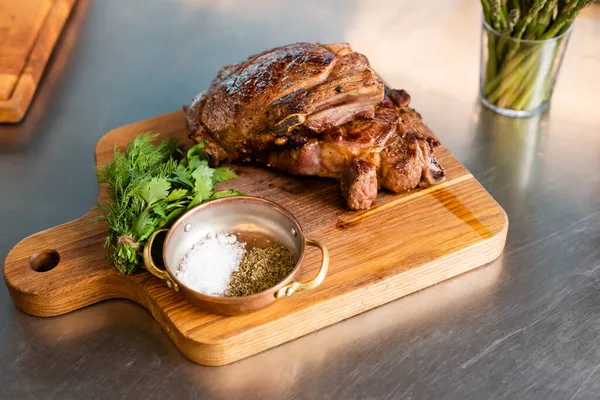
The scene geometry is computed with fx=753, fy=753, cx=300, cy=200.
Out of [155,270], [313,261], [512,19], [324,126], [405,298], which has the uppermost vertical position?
[512,19]

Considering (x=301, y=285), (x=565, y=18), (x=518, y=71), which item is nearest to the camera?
(x=301, y=285)

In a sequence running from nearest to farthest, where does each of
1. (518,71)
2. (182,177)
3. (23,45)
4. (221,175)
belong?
(182,177), (221,175), (518,71), (23,45)

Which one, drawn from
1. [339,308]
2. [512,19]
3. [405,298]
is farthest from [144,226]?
[512,19]

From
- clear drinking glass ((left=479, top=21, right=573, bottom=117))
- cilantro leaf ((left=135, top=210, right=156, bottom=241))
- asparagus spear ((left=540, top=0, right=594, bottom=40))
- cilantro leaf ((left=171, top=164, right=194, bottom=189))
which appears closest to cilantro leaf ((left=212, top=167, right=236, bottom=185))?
cilantro leaf ((left=171, top=164, right=194, bottom=189))

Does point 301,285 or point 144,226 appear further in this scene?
point 144,226

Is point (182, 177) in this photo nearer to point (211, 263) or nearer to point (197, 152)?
point (197, 152)

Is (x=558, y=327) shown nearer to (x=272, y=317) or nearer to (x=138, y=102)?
(x=272, y=317)

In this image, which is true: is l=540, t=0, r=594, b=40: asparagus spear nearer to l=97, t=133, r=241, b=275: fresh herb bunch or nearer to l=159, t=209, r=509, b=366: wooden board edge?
l=159, t=209, r=509, b=366: wooden board edge
